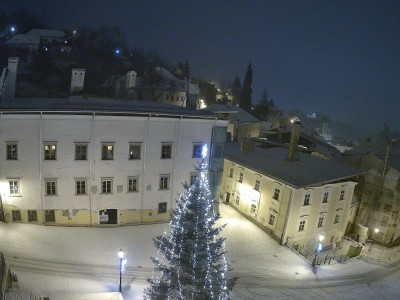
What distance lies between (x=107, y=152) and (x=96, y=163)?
1218 millimetres

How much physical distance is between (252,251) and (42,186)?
1776 cm

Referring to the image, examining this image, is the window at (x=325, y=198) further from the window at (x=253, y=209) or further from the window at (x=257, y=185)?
the window at (x=253, y=209)

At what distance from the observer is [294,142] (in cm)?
3028

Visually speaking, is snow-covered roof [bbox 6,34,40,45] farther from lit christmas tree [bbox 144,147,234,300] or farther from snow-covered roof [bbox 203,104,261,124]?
lit christmas tree [bbox 144,147,234,300]

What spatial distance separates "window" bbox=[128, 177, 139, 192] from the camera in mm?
24016

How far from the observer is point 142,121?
2309cm

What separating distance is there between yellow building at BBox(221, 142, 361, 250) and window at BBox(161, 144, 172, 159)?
972 cm

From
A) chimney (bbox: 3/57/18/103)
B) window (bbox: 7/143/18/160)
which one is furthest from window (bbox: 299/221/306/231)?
chimney (bbox: 3/57/18/103)

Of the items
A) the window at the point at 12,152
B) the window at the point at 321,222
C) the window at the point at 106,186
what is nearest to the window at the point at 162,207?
the window at the point at 106,186

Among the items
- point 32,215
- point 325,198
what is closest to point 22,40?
point 32,215

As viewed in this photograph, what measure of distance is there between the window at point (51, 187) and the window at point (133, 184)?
568cm

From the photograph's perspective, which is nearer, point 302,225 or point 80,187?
point 80,187

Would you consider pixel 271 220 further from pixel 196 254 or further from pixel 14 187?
pixel 14 187

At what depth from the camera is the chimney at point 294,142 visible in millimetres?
29625
